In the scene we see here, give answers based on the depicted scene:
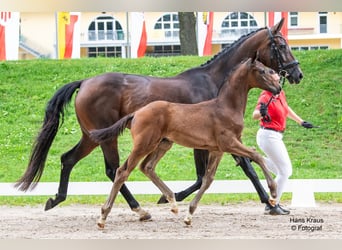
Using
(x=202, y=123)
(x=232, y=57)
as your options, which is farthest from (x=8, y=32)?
(x=202, y=123)

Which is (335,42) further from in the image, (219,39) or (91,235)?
(91,235)

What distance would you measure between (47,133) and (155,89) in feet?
4.37

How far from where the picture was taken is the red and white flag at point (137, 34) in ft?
56.4

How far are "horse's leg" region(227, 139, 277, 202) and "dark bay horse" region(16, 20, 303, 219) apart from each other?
1051 mm

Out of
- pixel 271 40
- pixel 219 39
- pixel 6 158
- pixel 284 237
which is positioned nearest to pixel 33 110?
pixel 6 158

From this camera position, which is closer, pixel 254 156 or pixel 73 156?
pixel 254 156

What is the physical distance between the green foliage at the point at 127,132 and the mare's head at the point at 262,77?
5084 mm

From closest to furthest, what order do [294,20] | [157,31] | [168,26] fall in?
[294,20] → [157,31] → [168,26]

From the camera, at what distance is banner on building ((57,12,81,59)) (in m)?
15.8

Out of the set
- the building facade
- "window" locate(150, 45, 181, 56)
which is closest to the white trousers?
the building facade

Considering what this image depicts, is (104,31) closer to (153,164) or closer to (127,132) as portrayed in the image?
(127,132)

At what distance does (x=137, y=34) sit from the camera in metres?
17.6

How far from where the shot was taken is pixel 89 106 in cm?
816

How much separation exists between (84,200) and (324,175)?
417 cm
